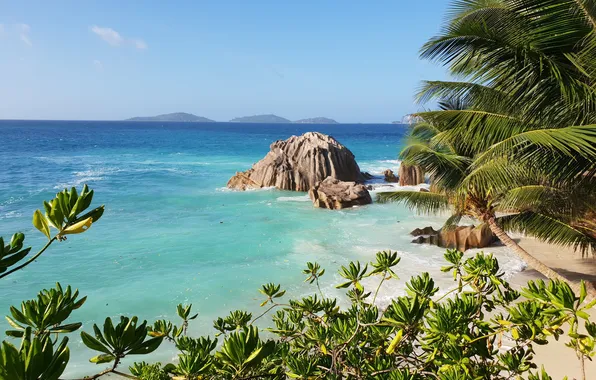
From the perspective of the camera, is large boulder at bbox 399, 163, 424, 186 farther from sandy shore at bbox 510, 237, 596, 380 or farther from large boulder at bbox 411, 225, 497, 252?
large boulder at bbox 411, 225, 497, 252

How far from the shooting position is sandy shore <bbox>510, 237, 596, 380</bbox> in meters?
6.39

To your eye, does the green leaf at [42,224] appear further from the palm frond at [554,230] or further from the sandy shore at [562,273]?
the palm frond at [554,230]

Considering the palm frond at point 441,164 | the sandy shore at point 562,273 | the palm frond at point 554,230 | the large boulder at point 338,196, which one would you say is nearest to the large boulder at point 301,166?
the large boulder at point 338,196

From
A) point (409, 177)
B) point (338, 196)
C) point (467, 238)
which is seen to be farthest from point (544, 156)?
point (409, 177)

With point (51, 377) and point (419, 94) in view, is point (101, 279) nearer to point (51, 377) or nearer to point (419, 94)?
point (419, 94)

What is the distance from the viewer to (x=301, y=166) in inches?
1076

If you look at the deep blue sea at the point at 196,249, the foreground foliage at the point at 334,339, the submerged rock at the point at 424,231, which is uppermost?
the foreground foliage at the point at 334,339

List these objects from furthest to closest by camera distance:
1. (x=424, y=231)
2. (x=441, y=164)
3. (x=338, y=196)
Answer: (x=338, y=196), (x=424, y=231), (x=441, y=164)

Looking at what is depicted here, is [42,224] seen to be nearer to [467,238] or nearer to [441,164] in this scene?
[441,164]

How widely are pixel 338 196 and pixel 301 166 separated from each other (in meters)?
6.39

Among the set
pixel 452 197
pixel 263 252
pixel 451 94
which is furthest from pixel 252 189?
pixel 451 94

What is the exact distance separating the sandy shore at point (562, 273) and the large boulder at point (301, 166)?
47.1 ft

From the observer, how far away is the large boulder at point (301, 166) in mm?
26844

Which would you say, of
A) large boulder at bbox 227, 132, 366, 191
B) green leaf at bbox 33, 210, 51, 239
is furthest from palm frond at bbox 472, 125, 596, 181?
large boulder at bbox 227, 132, 366, 191
